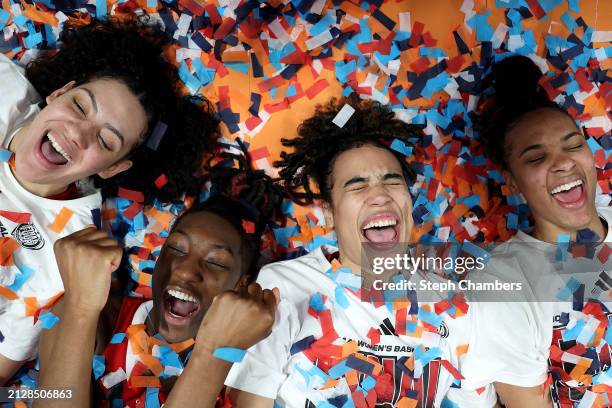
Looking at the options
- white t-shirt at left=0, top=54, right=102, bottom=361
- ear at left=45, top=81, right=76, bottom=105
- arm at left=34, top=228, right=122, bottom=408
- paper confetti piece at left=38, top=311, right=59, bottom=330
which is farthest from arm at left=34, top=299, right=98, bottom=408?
ear at left=45, top=81, right=76, bottom=105

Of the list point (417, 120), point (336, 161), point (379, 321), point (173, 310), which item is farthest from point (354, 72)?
point (173, 310)

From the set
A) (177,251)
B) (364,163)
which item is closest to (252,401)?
(177,251)

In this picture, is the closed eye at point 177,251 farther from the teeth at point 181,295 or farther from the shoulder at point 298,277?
the shoulder at point 298,277

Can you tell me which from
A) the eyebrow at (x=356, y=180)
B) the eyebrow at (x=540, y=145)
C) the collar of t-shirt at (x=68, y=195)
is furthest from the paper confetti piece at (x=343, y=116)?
the collar of t-shirt at (x=68, y=195)

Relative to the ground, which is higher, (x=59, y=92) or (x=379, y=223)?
(x=59, y=92)

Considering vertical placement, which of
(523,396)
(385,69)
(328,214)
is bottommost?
(523,396)

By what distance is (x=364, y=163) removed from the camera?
2.53m

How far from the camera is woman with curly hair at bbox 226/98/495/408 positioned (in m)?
2.48

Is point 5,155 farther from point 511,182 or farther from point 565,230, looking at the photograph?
point 565,230

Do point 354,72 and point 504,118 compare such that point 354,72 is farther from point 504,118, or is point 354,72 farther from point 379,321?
point 379,321

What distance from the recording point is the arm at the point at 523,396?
257 cm

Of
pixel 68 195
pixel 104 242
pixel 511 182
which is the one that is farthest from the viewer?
pixel 511 182

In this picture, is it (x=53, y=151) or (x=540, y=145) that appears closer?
(x=53, y=151)

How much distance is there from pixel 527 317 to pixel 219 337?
135cm
